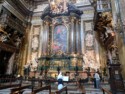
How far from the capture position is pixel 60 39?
47.5 feet

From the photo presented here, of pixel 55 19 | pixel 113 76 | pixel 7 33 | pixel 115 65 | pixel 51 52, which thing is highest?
pixel 55 19

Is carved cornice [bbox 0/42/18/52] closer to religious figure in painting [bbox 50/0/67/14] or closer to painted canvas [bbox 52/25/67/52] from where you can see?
painted canvas [bbox 52/25/67/52]

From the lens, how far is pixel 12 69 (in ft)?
42.8

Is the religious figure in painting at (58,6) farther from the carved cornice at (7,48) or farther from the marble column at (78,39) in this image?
the carved cornice at (7,48)

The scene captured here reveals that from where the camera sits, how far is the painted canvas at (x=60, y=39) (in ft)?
46.3

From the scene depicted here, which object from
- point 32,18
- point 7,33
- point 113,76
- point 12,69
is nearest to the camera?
point 113,76

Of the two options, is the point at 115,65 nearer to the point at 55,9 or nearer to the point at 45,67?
the point at 45,67

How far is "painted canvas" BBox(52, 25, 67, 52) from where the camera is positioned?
1412 cm

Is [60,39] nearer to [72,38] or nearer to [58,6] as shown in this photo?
[72,38]

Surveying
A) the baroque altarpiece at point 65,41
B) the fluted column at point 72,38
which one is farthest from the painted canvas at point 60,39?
the fluted column at point 72,38

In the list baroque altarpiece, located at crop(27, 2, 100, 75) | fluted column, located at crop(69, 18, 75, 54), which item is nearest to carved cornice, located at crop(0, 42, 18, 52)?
baroque altarpiece, located at crop(27, 2, 100, 75)

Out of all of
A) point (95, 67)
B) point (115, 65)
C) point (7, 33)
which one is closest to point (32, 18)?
point (7, 33)

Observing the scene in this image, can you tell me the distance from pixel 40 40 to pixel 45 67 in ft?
12.0

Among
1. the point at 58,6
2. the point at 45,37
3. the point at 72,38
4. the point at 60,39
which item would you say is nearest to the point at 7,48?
the point at 45,37
